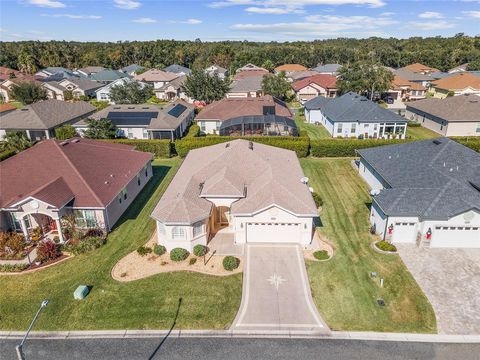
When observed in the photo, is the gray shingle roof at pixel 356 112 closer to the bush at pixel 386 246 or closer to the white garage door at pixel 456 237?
the white garage door at pixel 456 237

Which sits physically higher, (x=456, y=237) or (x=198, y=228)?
(x=198, y=228)

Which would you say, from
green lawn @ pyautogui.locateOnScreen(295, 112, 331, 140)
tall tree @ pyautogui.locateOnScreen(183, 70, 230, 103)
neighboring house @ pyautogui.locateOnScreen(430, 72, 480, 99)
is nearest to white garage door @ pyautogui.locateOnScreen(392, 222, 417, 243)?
green lawn @ pyautogui.locateOnScreen(295, 112, 331, 140)

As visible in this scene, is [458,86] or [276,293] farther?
[458,86]

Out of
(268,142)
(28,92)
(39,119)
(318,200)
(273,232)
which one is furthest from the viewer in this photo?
(28,92)

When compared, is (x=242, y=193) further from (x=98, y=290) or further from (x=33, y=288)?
(x=33, y=288)

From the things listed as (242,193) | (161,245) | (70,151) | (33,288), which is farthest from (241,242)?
(70,151)

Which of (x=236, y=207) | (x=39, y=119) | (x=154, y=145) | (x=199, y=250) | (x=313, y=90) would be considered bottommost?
(x=199, y=250)

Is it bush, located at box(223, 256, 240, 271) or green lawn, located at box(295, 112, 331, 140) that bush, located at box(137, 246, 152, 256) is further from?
green lawn, located at box(295, 112, 331, 140)

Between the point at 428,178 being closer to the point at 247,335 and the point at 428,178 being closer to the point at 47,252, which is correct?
the point at 247,335

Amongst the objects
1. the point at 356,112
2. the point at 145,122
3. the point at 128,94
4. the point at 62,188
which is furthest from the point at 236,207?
the point at 128,94
